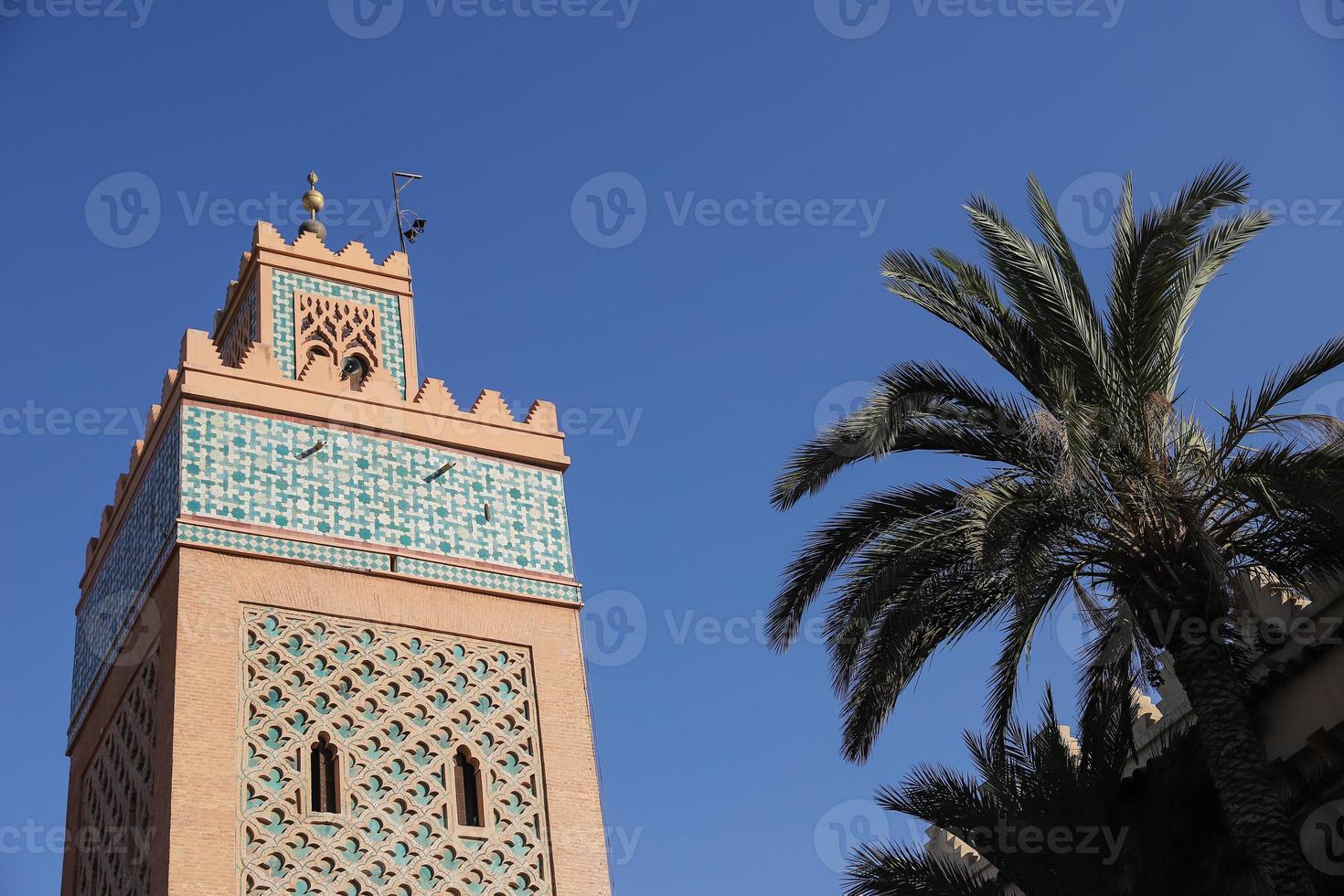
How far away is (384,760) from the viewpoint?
12438mm

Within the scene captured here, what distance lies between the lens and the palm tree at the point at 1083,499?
931 centimetres

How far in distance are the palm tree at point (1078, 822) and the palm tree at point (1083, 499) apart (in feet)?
1.14

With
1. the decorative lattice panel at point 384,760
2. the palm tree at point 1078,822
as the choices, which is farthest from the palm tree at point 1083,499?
the decorative lattice panel at point 384,760

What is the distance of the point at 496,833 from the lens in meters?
12.5

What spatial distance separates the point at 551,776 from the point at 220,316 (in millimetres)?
5472

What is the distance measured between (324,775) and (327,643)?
1.02m

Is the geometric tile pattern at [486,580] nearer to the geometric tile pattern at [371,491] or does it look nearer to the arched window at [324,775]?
the geometric tile pattern at [371,491]

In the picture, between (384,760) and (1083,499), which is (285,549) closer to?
(384,760)

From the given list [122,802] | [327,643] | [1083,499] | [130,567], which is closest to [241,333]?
[130,567]

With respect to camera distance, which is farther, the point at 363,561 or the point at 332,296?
the point at 332,296

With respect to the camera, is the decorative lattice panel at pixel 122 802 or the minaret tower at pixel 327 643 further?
the decorative lattice panel at pixel 122 802

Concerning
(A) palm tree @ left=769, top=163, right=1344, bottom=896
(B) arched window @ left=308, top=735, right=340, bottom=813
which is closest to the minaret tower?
(B) arched window @ left=308, top=735, right=340, bottom=813

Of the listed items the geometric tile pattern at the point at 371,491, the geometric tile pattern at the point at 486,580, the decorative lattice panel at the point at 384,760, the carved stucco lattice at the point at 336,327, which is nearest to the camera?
the decorative lattice panel at the point at 384,760

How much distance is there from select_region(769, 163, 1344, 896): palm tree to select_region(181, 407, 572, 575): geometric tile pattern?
12.7ft
